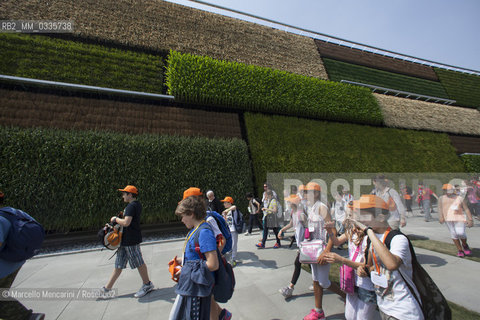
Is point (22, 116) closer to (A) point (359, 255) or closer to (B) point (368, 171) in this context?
(A) point (359, 255)

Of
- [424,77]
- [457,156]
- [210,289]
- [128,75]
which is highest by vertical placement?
[424,77]

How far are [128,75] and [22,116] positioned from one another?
14.9ft

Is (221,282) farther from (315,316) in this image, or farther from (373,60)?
(373,60)

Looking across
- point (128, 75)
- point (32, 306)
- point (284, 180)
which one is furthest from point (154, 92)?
point (32, 306)

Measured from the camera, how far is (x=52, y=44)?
9148 mm

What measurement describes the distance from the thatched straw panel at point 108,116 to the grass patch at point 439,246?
840cm

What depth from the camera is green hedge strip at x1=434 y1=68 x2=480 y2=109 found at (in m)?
22.7

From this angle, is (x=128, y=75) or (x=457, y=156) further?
(x=457, y=156)

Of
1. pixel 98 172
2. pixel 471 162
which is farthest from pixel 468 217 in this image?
pixel 471 162

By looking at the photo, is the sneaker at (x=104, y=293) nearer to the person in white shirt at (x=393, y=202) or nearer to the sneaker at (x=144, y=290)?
the sneaker at (x=144, y=290)

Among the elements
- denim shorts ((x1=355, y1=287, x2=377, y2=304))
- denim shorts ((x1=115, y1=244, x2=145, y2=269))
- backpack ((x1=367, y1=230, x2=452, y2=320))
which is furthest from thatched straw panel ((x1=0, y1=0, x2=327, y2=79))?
backpack ((x1=367, y1=230, x2=452, y2=320))

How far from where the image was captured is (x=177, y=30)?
41.6 feet

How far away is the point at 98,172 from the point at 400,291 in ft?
28.8

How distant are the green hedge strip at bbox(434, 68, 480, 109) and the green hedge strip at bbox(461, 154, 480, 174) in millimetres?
9178
